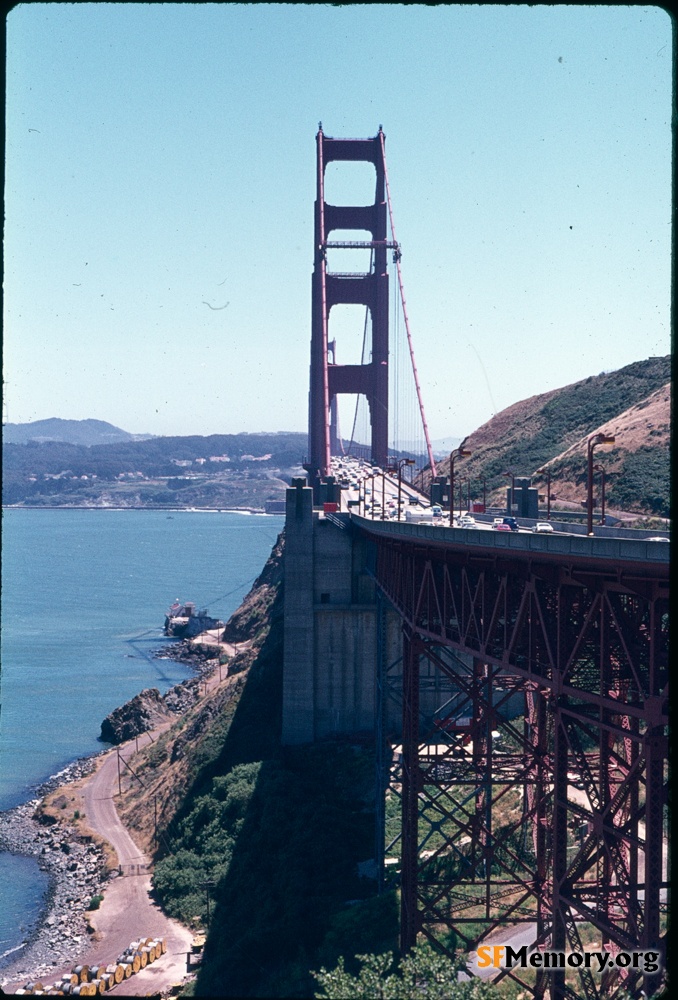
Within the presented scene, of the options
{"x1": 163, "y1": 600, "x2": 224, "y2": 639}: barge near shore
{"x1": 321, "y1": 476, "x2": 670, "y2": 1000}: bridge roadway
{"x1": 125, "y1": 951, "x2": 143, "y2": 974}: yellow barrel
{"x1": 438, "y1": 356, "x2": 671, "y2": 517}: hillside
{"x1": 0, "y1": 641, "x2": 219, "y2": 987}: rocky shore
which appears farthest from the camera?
{"x1": 163, "y1": 600, "x2": 224, "y2": 639}: barge near shore

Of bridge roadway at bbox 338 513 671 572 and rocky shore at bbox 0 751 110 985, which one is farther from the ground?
bridge roadway at bbox 338 513 671 572

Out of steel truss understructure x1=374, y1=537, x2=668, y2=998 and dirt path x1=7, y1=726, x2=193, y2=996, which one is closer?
steel truss understructure x1=374, y1=537, x2=668, y2=998

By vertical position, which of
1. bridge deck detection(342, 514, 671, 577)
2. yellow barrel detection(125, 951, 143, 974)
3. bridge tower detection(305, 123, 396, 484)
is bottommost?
yellow barrel detection(125, 951, 143, 974)

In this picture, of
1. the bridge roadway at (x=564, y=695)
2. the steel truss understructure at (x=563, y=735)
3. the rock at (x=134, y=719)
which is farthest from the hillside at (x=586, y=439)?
the bridge roadway at (x=564, y=695)

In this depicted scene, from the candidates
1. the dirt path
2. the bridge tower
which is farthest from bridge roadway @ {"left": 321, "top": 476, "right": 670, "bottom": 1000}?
the bridge tower

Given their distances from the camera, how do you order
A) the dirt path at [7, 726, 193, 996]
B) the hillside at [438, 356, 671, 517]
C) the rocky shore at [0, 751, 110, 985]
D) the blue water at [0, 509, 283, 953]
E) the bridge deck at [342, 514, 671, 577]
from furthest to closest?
the blue water at [0, 509, 283, 953], the hillside at [438, 356, 671, 517], the rocky shore at [0, 751, 110, 985], the dirt path at [7, 726, 193, 996], the bridge deck at [342, 514, 671, 577]

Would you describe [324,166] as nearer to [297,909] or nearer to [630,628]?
[297,909]

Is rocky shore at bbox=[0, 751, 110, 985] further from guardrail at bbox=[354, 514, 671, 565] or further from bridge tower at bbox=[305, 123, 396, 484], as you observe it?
bridge tower at bbox=[305, 123, 396, 484]

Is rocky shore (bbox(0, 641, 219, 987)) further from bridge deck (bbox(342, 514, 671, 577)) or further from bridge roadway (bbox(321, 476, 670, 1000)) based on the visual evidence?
bridge deck (bbox(342, 514, 671, 577))
